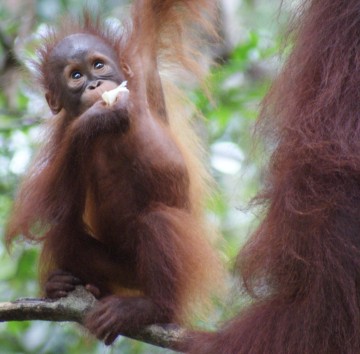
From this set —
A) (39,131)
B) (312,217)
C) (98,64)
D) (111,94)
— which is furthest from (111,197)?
(312,217)

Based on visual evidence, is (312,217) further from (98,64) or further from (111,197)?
(98,64)

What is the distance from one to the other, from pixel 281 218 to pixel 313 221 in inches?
4.1

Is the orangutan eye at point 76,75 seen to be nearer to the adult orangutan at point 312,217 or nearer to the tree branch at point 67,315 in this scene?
the tree branch at point 67,315

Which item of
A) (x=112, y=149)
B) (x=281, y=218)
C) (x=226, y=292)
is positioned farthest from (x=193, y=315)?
(x=281, y=218)

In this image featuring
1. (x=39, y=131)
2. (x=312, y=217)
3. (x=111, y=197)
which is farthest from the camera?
(x=39, y=131)

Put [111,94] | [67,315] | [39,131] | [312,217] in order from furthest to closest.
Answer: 1. [39,131]
2. [111,94]
3. [67,315]
4. [312,217]

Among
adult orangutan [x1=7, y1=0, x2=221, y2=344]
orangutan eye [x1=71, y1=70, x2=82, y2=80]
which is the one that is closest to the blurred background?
adult orangutan [x1=7, y1=0, x2=221, y2=344]

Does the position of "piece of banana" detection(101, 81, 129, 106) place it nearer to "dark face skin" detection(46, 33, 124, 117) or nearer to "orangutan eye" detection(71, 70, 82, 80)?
"dark face skin" detection(46, 33, 124, 117)

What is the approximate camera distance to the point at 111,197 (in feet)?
10.7

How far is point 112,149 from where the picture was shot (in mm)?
3293

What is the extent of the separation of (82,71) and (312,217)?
4.11ft

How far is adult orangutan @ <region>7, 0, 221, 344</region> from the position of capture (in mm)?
3033

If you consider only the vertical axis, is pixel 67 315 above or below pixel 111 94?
below

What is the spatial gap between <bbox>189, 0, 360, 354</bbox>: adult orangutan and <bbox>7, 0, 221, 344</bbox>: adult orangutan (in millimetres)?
509
